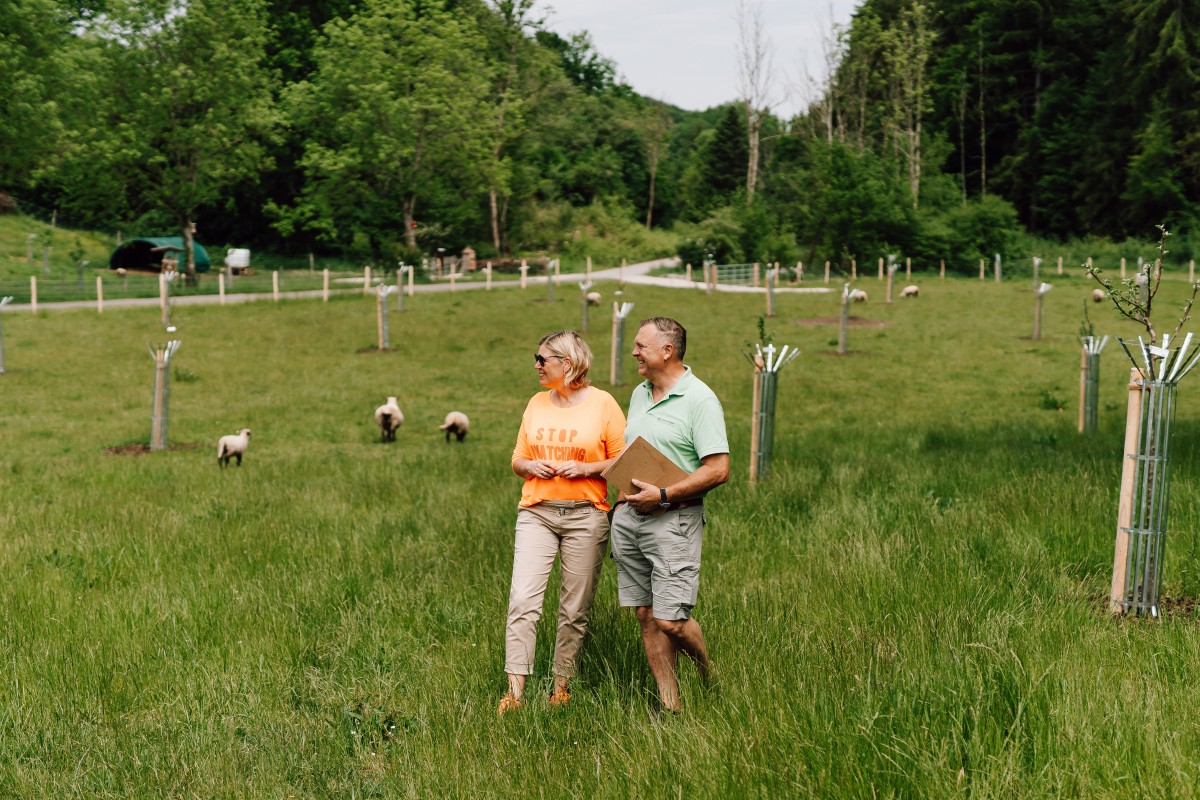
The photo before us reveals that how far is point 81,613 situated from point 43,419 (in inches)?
628

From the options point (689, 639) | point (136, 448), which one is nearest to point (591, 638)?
point (689, 639)

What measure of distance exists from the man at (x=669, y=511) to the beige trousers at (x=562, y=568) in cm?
32

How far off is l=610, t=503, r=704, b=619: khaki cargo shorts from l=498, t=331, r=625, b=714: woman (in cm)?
31

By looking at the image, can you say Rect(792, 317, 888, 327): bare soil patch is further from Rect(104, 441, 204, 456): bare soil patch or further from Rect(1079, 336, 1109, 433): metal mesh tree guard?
Rect(104, 441, 204, 456): bare soil patch

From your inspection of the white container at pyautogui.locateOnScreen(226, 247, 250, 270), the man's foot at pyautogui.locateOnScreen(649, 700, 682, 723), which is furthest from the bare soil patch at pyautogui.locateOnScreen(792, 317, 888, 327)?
the white container at pyautogui.locateOnScreen(226, 247, 250, 270)

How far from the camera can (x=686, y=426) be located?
507cm

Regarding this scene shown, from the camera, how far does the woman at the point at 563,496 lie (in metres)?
5.38

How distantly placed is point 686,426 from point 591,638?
163cm

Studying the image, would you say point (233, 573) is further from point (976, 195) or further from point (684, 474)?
point (976, 195)

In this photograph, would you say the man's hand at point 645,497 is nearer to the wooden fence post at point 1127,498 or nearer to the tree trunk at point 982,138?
the wooden fence post at point 1127,498

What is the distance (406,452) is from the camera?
1770 cm

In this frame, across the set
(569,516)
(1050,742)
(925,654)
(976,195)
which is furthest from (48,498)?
(976,195)

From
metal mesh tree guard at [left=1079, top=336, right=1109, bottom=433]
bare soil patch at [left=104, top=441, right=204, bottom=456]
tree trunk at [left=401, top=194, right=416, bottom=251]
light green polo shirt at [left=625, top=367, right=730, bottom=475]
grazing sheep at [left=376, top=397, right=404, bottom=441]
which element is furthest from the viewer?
tree trunk at [left=401, top=194, right=416, bottom=251]

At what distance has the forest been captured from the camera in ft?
157
